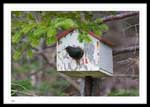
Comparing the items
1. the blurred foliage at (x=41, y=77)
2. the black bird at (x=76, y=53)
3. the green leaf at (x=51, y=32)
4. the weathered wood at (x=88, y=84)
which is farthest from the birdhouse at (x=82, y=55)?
the blurred foliage at (x=41, y=77)

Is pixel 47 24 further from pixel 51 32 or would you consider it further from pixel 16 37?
pixel 16 37

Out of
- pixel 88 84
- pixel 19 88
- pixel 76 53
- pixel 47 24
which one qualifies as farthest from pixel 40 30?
pixel 88 84

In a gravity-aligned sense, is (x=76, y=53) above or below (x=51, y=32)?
below

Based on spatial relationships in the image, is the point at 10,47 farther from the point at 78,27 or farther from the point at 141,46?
the point at 141,46

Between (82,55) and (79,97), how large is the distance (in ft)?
1.00

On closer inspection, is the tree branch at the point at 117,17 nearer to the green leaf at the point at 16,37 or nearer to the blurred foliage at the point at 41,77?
the green leaf at the point at 16,37

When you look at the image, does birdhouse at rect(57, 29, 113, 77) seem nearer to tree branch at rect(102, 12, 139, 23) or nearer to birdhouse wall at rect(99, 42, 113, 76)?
birdhouse wall at rect(99, 42, 113, 76)

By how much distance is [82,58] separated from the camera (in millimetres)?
5555

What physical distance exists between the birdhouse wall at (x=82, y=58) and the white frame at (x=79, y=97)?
0.21 meters

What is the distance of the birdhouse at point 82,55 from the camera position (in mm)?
5520

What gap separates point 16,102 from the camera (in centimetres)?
538

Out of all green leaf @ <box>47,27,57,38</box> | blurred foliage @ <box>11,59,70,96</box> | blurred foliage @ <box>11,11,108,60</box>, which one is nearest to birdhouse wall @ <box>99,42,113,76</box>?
blurred foliage @ <box>11,11,108,60</box>

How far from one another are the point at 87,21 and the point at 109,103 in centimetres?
59

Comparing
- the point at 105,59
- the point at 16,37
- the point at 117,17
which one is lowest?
the point at 105,59
